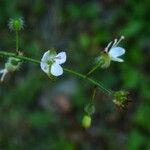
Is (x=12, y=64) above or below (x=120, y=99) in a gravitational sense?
above

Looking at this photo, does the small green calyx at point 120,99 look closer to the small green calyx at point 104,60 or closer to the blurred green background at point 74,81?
the small green calyx at point 104,60

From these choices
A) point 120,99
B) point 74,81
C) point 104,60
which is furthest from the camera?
point 74,81

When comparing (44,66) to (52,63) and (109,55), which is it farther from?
(109,55)

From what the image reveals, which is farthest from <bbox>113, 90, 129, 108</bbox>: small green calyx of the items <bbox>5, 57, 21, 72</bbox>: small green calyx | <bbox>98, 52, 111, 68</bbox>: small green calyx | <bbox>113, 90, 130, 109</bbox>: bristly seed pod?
<bbox>5, 57, 21, 72</bbox>: small green calyx

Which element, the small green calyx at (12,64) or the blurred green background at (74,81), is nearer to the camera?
the small green calyx at (12,64)

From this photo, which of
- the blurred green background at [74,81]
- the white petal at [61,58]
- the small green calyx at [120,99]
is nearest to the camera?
the small green calyx at [120,99]

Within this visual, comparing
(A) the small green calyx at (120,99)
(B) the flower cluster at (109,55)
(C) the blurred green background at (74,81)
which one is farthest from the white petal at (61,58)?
(C) the blurred green background at (74,81)

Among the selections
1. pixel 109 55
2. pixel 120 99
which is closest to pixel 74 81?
pixel 109 55
